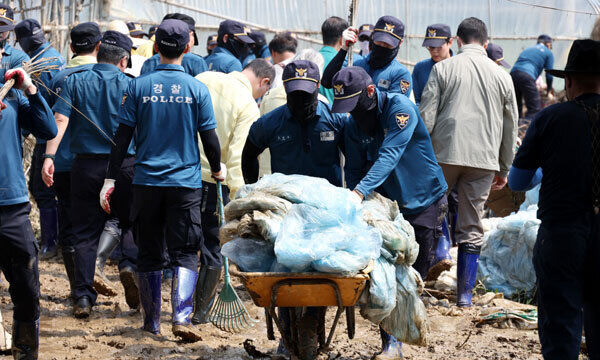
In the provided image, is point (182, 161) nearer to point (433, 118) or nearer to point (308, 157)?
point (308, 157)

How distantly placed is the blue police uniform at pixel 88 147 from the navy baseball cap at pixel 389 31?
2214mm

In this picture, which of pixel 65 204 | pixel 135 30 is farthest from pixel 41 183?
pixel 135 30

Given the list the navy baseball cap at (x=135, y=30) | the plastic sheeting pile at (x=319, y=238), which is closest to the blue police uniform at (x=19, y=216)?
the plastic sheeting pile at (x=319, y=238)

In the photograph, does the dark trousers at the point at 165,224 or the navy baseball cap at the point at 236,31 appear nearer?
the dark trousers at the point at 165,224

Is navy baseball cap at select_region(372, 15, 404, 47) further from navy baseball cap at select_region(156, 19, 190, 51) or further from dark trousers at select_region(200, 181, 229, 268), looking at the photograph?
navy baseball cap at select_region(156, 19, 190, 51)

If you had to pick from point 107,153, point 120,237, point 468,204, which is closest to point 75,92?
point 107,153

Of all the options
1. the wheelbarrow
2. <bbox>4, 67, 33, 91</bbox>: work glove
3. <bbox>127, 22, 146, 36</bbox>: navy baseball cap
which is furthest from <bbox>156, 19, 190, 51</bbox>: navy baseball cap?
<bbox>127, 22, 146, 36</bbox>: navy baseball cap

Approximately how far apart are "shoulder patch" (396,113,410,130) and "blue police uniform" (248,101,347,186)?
481 mm

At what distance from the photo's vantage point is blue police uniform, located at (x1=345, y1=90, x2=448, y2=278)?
555cm

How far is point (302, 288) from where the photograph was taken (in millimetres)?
4375

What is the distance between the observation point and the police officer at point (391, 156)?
542 cm

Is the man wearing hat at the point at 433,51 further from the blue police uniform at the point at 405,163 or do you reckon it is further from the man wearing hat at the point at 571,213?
the man wearing hat at the point at 571,213

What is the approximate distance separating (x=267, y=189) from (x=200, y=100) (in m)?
1.38

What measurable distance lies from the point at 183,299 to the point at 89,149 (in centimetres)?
149
